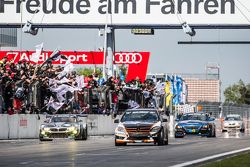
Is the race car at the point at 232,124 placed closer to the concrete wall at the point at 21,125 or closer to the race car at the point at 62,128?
the concrete wall at the point at 21,125

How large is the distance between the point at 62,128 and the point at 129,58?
3808cm

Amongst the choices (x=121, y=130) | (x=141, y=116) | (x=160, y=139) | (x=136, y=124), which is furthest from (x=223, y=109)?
(x=121, y=130)

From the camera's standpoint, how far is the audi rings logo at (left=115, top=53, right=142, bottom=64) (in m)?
82.6

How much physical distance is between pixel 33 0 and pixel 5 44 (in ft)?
219

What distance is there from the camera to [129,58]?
275 feet

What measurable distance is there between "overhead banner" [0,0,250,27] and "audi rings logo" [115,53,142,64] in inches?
474

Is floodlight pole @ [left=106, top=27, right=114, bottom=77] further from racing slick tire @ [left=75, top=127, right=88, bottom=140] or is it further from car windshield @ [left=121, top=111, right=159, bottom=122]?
car windshield @ [left=121, top=111, right=159, bottom=122]

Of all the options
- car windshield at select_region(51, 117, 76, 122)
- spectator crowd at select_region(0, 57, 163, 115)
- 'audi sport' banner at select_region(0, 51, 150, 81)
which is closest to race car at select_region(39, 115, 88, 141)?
car windshield at select_region(51, 117, 76, 122)

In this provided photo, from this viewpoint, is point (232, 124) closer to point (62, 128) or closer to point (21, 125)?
point (21, 125)

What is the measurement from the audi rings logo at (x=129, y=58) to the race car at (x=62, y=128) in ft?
117

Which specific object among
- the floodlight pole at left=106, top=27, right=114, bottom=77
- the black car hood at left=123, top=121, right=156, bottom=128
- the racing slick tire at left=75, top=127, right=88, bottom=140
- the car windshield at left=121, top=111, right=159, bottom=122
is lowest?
the racing slick tire at left=75, top=127, right=88, bottom=140

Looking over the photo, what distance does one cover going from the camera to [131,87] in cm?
6003

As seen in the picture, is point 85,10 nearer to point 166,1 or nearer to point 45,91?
point 166,1

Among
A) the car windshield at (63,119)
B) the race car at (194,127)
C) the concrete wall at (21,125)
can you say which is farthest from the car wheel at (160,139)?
the race car at (194,127)
